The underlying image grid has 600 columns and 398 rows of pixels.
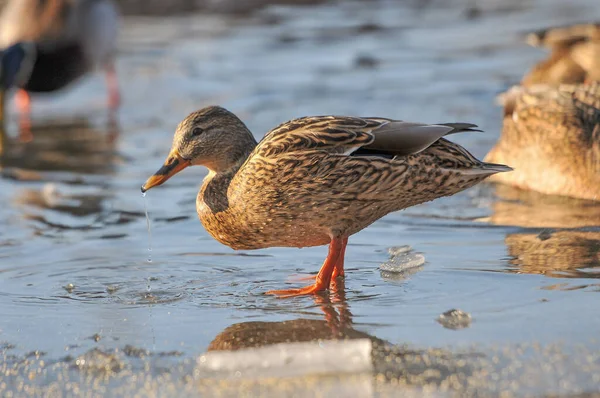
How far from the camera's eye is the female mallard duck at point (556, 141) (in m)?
6.89

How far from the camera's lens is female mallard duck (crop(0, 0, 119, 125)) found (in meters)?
12.6

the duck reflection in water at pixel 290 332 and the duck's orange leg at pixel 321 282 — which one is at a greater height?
the duck's orange leg at pixel 321 282

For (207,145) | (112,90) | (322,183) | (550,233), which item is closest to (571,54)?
(550,233)

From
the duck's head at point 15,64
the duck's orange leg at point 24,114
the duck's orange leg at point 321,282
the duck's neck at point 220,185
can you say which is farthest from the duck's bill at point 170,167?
the duck's head at point 15,64

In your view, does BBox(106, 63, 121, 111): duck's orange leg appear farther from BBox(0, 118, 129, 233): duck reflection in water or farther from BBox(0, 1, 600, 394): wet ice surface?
BBox(0, 118, 129, 233): duck reflection in water

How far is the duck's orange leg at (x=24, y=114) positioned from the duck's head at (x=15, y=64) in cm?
21

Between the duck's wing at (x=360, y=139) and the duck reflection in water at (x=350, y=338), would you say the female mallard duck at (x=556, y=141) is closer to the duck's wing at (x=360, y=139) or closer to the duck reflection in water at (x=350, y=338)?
the duck's wing at (x=360, y=139)

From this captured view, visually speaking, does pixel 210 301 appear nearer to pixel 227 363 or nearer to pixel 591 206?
pixel 227 363

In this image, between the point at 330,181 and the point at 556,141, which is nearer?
the point at 330,181

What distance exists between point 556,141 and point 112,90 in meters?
6.31

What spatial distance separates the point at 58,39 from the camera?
13.2 m

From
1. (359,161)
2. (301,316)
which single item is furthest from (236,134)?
(301,316)

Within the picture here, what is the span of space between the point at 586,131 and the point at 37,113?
22.3 feet

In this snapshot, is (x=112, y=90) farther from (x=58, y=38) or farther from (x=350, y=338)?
(x=350, y=338)
